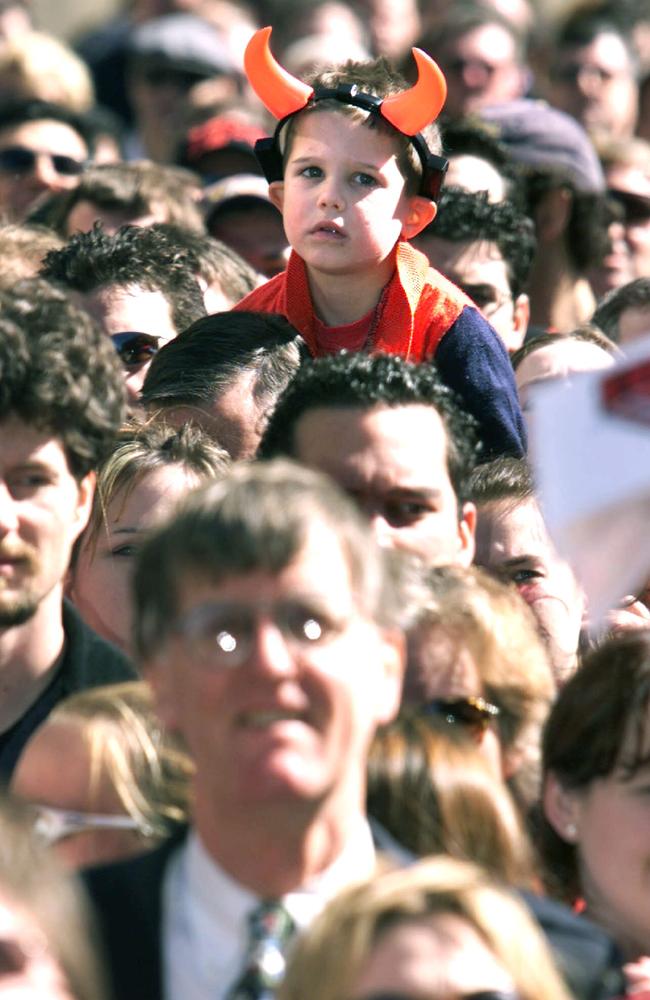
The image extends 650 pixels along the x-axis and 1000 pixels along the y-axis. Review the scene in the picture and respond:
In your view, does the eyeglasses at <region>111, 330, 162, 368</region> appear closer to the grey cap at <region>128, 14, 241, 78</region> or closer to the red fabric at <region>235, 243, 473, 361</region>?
the red fabric at <region>235, 243, 473, 361</region>

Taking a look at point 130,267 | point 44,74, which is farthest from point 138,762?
point 44,74

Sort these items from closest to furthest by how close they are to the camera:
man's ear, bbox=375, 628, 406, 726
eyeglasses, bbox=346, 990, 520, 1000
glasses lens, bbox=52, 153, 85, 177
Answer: eyeglasses, bbox=346, 990, 520, 1000 < man's ear, bbox=375, 628, 406, 726 < glasses lens, bbox=52, 153, 85, 177

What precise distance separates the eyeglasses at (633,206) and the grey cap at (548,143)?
0.14 meters

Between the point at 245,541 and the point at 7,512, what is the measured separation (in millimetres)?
907

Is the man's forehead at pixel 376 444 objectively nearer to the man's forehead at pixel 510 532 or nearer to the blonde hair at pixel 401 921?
the man's forehead at pixel 510 532

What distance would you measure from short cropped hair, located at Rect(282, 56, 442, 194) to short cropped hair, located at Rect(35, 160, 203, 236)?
4.08 ft

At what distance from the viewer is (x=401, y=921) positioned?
268 cm

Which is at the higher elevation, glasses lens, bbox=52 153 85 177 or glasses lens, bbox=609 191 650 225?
glasses lens, bbox=609 191 650 225

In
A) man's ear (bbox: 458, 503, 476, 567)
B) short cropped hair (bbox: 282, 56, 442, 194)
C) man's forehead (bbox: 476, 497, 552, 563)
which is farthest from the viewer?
short cropped hair (bbox: 282, 56, 442, 194)

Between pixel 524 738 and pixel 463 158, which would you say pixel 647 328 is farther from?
pixel 524 738

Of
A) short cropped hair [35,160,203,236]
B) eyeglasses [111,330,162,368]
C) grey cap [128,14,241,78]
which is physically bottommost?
grey cap [128,14,241,78]

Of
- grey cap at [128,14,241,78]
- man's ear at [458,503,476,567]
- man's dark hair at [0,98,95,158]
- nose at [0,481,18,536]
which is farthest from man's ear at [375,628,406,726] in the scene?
grey cap at [128,14,241,78]

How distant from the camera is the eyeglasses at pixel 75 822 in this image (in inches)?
126

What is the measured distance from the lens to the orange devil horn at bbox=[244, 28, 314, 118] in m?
5.09
